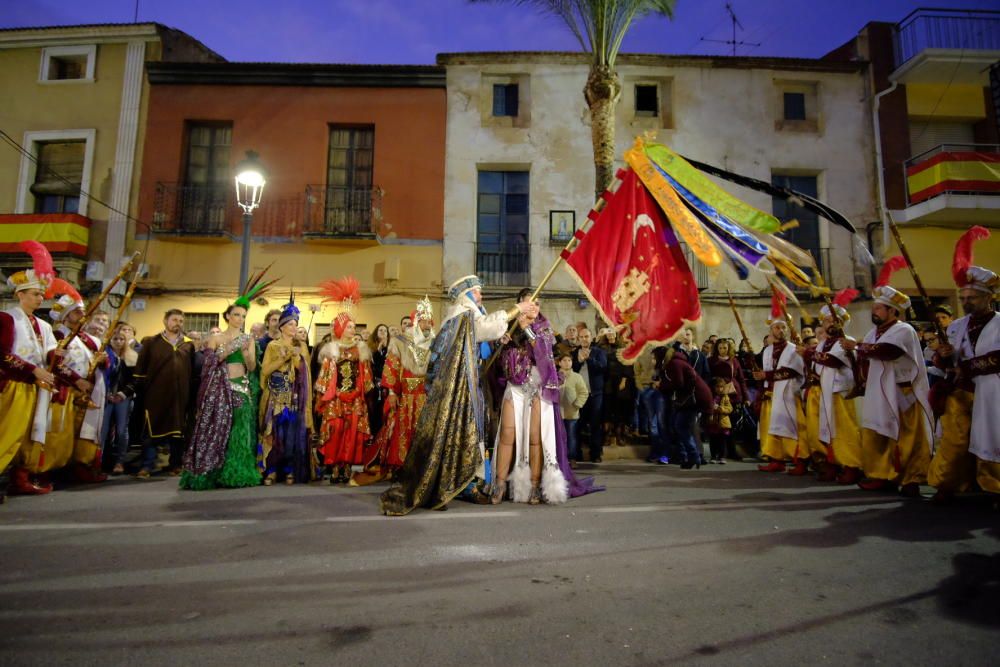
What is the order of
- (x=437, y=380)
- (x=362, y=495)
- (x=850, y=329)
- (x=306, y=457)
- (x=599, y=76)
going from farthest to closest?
1. (x=850, y=329)
2. (x=599, y=76)
3. (x=306, y=457)
4. (x=362, y=495)
5. (x=437, y=380)

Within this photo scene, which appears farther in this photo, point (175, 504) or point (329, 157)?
point (329, 157)

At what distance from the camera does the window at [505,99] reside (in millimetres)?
17500

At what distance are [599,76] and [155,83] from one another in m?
14.0

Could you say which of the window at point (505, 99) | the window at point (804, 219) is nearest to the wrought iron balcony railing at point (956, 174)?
the window at point (804, 219)

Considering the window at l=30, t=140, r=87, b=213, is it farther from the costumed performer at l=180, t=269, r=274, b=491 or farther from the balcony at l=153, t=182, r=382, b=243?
the costumed performer at l=180, t=269, r=274, b=491

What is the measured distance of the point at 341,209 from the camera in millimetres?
16688

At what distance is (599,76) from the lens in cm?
1120

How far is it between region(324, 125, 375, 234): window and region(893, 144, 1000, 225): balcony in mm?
16073

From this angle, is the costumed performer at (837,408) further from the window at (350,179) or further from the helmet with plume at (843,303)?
the window at (350,179)

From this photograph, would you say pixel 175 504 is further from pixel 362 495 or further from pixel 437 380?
pixel 437 380

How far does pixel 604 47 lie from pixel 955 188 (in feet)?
40.0

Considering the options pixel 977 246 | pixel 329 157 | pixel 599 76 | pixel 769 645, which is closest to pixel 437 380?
pixel 769 645

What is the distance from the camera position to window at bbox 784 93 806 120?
17844 mm

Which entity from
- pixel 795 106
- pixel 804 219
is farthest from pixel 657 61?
pixel 804 219
